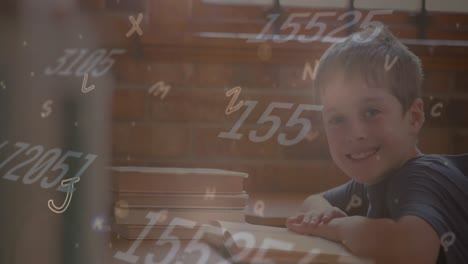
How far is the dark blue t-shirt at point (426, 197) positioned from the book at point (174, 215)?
0.11 metres

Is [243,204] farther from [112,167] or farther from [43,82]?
[43,82]

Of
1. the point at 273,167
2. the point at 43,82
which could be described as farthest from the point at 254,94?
the point at 43,82

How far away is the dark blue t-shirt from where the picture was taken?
541mm
